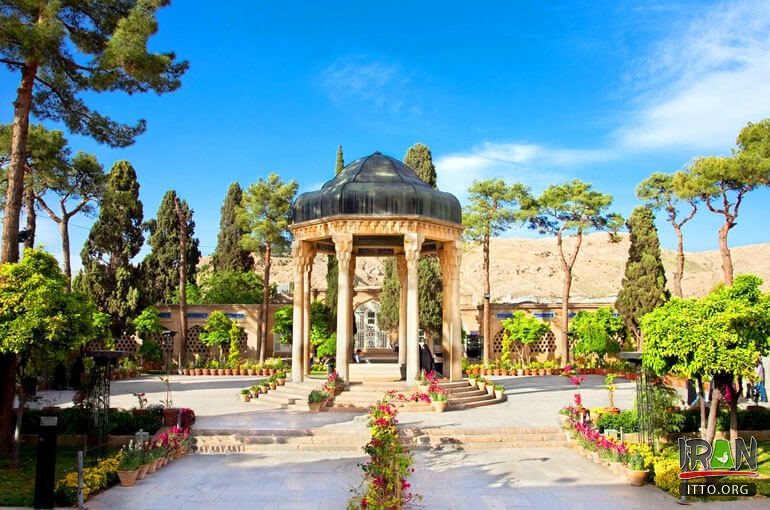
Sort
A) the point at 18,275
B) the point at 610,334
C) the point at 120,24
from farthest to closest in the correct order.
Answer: the point at 610,334, the point at 120,24, the point at 18,275

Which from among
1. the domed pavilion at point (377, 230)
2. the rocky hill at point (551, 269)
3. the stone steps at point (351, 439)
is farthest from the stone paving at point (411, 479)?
the rocky hill at point (551, 269)

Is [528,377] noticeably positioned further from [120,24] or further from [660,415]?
[120,24]

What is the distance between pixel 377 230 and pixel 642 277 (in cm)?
1912

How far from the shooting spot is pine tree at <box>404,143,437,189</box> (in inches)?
1320

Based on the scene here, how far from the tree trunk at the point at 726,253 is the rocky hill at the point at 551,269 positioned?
4085 cm

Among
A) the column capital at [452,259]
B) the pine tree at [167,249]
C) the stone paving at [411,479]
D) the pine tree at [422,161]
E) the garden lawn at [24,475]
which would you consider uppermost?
the pine tree at [422,161]

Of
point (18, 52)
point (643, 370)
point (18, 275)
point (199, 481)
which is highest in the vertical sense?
point (18, 52)

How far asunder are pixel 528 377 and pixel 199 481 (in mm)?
21376

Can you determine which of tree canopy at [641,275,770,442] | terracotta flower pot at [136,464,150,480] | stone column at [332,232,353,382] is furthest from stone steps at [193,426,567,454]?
stone column at [332,232,353,382]

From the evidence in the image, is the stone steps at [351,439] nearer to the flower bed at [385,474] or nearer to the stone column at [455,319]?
the flower bed at [385,474]

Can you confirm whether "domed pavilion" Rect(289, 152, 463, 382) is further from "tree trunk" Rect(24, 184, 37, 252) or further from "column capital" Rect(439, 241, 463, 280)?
"tree trunk" Rect(24, 184, 37, 252)

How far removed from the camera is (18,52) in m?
13.4

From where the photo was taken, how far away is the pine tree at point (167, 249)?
38719 millimetres

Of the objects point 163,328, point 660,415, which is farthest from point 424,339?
point 660,415
